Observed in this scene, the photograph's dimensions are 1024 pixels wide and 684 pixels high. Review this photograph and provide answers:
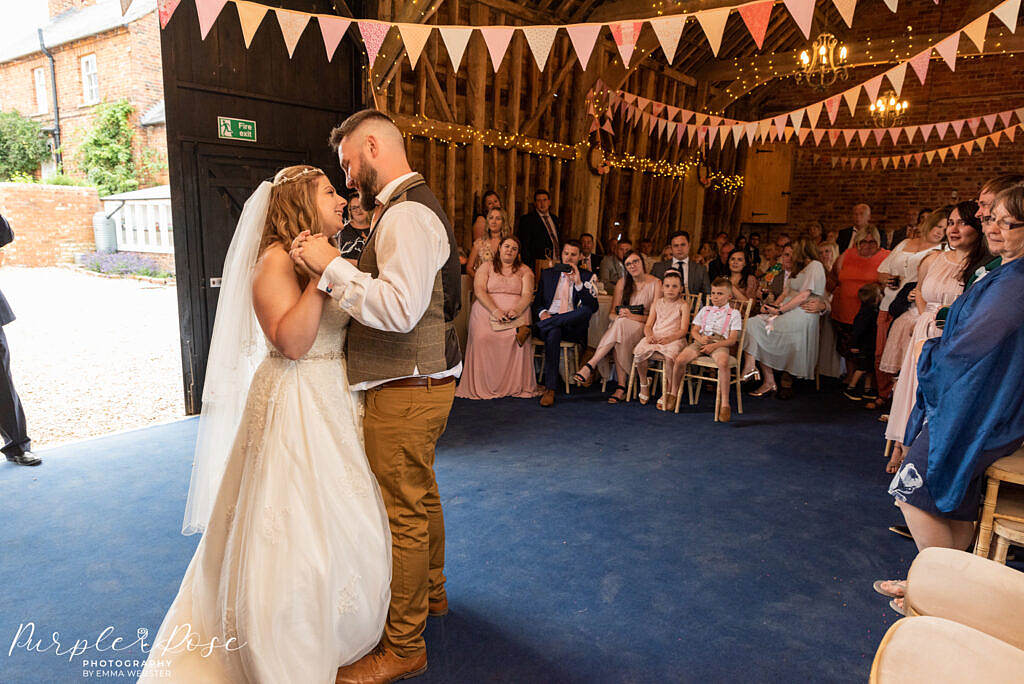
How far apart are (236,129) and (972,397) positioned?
15.4 feet

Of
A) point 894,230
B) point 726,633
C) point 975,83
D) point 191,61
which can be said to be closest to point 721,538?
point 726,633

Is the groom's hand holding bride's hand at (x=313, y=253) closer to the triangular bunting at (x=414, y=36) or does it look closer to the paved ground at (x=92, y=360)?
the triangular bunting at (x=414, y=36)

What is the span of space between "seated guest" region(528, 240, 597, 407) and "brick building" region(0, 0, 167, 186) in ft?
45.6

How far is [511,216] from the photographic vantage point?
7.09m

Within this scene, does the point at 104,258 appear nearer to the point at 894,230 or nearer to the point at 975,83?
the point at 894,230

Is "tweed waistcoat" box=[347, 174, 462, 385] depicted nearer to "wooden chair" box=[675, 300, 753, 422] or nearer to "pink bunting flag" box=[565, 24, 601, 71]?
"pink bunting flag" box=[565, 24, 601, 71]

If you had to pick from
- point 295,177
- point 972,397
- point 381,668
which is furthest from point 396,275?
point 972,397

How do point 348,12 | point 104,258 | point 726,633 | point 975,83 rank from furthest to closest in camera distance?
point 104,258 → point 975,83 → point 348,12 → point 726,633

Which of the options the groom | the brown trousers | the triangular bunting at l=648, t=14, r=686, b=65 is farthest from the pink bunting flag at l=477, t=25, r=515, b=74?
the brown trousers

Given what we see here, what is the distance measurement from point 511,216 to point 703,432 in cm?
367

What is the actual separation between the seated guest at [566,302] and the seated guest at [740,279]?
1285mm

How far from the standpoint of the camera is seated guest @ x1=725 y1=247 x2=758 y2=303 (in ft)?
17.7

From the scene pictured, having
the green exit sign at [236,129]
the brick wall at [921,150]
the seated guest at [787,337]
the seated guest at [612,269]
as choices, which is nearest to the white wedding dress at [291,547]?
the green exit sign at [236,129]

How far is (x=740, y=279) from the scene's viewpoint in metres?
5.85
